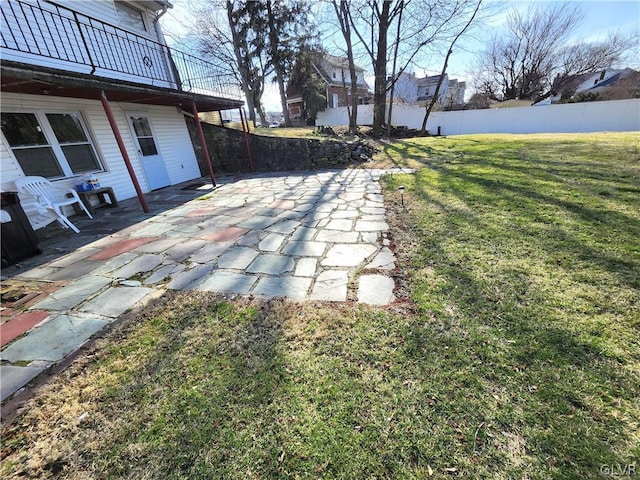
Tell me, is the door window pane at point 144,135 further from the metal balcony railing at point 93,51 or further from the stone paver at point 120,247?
the stone paver at point 120,247

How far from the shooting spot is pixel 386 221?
13.2ft

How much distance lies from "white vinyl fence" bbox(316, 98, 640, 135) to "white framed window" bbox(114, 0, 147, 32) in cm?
1480

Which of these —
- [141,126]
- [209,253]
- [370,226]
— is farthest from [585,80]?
[209,253]

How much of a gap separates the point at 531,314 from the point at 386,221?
7.49ft

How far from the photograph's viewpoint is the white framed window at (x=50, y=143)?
4.81m

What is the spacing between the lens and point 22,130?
4883mm

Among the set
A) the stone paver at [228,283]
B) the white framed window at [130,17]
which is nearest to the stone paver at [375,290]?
the stone paver at [228,283]

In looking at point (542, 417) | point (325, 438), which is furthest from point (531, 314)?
point (325, 438)

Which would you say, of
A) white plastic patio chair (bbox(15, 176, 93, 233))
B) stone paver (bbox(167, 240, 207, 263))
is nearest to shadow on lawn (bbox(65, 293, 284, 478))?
stone paver (bbox(167, 240, 207, 263))

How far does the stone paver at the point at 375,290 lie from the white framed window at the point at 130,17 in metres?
9.29

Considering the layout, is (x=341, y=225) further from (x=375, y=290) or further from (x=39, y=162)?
(x=39, y=162)

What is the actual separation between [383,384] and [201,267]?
2.34 meters

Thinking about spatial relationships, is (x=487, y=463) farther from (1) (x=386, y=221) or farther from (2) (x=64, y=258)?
(2) (x=64, y=258)

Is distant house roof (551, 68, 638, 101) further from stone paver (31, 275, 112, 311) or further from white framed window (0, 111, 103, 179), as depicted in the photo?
stone paver (31, 275, 112, 311)
